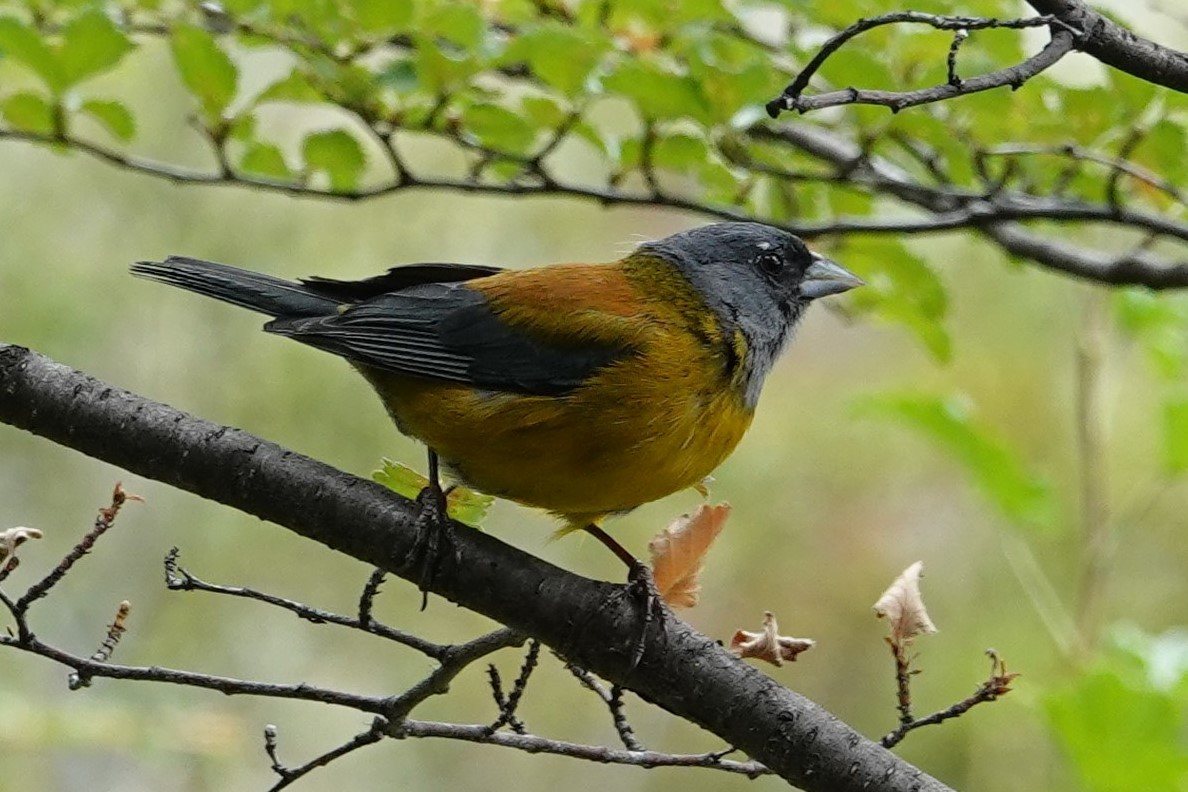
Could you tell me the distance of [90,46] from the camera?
3129mm

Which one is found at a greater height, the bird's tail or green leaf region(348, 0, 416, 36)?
green leaf region(348, 0, 416, 36)

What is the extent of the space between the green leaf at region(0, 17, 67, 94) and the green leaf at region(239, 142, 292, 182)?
0.46 metres

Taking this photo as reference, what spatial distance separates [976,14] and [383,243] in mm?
4719

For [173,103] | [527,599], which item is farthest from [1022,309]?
[527,599]

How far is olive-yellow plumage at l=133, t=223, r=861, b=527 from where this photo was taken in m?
3.03

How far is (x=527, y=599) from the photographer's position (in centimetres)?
236

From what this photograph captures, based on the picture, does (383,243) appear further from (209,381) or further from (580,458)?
(580,458)

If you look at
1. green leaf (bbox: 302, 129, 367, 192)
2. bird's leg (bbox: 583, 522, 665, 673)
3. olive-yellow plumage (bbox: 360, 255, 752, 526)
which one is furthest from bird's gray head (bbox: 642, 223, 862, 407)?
bird's leg (bbox: 583, 522, 665, 673)

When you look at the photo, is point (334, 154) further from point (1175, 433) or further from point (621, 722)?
point (1175, 433)

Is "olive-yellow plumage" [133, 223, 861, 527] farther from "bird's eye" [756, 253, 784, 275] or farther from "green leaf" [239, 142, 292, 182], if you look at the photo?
"green leaf" [239, 142, 292, 182]

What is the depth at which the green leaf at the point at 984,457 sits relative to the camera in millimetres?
3812

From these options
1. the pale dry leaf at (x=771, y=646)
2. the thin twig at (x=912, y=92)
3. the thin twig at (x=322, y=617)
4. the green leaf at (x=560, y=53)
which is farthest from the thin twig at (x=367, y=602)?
the green leaf at (x=560, y=53)

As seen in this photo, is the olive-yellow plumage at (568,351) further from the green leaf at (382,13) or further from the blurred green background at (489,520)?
the blurred green background at (489,520)

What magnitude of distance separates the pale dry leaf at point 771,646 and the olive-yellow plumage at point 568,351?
0.67 metres
